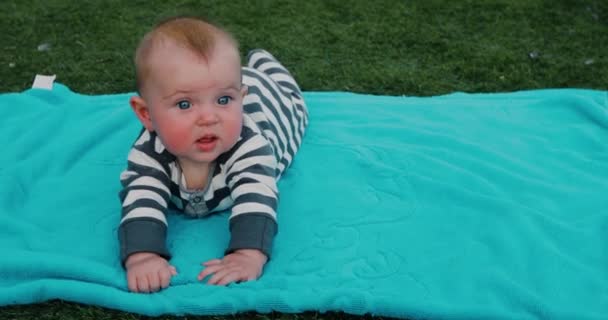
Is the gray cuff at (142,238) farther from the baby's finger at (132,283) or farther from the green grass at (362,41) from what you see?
the green grass at (362,41)

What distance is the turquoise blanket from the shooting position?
190 cm

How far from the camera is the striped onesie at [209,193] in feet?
6.48

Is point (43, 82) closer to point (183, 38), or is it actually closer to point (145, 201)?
point (145, 201)

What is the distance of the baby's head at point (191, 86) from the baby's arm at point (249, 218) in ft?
0.40

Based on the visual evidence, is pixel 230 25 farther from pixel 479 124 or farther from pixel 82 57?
pixel 479 124

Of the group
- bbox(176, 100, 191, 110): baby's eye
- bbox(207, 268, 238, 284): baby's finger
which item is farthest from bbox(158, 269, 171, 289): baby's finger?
bbox(176, 100, 191, 110): baby's eye

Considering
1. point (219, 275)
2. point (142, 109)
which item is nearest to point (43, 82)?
point (142, 109)

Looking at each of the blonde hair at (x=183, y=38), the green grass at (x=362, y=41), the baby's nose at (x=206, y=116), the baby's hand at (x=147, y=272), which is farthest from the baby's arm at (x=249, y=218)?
the green grass at (x=362, y=41)

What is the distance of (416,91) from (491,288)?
1608mm

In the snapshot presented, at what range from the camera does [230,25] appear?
4121 mm

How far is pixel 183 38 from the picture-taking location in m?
1.90

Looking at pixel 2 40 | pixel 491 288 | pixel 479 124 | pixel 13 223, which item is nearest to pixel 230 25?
pixel 2 40

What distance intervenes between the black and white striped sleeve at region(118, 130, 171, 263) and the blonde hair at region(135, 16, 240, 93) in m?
0.24

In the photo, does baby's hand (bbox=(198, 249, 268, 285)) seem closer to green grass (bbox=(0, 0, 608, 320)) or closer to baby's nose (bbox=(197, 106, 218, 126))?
baby's nose (bbox=(197, 106, 218, 126))
